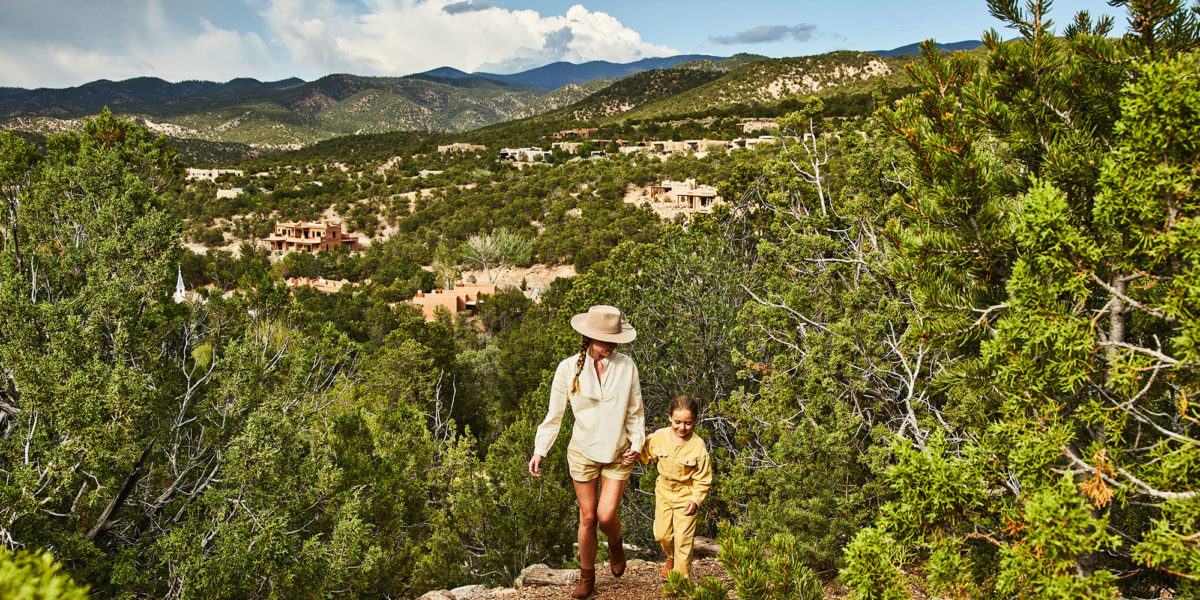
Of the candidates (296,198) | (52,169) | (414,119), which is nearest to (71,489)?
(52,169)

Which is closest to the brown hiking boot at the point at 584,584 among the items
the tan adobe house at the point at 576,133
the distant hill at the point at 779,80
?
the distant hill at the point at 779,80

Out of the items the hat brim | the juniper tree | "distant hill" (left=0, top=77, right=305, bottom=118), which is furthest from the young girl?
"distant hill" (left=0, top=77, right=305, bottom=118)

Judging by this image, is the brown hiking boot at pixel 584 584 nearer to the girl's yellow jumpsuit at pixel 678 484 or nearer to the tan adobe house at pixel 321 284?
the girl's yellow jumpsuit at pixel 678 484

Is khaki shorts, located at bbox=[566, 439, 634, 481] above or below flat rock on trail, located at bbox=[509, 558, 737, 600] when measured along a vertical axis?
above

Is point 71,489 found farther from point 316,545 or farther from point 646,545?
point 646,545

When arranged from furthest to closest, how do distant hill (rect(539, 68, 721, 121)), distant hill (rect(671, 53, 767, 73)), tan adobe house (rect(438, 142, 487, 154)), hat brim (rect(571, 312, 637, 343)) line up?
distant hill (rect(671, 53, 767, 73)) < distant hill (rect(539, 68, 721, 121)) < tan adobe house (rect(438, 142, 487, 154)) < hat brim (rect(571, 312, 637, 343))

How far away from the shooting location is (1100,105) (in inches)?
70.1

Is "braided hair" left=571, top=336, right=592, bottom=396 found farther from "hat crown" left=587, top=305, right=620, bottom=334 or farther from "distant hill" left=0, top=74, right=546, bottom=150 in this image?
"distant hill" left=0, top=74, right=546, bottom=150

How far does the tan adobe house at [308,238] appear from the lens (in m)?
37.4

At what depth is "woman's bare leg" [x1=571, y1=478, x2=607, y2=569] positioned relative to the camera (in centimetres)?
320

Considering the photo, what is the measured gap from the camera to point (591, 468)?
317cm

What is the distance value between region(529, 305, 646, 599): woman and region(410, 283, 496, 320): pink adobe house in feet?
75.3

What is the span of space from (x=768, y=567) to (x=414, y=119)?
129 metres

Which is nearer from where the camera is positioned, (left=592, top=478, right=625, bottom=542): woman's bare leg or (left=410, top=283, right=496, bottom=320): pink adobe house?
(left=592, top=478, right=625, bottom=542): woman's bare leg
